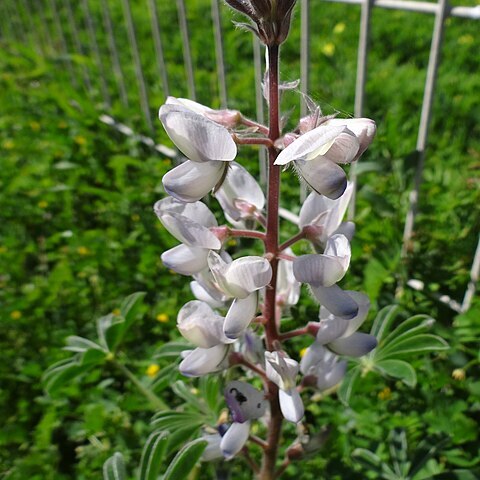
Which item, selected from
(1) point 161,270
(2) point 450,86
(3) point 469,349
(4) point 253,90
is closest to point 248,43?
(4) point 253,90

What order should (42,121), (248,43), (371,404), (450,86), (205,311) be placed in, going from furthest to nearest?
(248,43) → (42,121) → (450,86) → (371,404) → (205,311)

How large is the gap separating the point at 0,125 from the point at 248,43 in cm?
138

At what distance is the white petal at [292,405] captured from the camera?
91 centimetres

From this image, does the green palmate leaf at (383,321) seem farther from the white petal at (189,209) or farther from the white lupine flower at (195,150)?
the white lupine flower at (195,150)

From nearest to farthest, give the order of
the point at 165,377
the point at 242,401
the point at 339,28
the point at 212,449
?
the point at 242,401 → the point at 212,449 → the point at 165,377 → the point at 339,28

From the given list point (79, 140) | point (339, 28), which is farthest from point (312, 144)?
point (339, 28)

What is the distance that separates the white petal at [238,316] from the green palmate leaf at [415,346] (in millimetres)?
455

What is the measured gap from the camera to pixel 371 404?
1359 millimetres

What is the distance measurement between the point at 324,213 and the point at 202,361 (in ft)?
0.99

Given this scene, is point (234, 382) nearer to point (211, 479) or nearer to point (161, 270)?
point (211, 479)

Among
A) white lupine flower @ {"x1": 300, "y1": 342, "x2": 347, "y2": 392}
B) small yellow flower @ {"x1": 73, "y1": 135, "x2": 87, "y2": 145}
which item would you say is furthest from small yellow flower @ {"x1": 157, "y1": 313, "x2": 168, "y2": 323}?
small yellow flower @ {"x1": 73, "y1": 135, "x2": 87, "y2": 145}

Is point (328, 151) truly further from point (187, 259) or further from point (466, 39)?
point (466, 39)

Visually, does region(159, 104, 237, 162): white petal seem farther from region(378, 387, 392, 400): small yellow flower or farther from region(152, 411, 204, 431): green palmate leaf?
region(378, 387, 392, 400): small yellow flower

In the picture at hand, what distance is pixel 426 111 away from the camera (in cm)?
160
